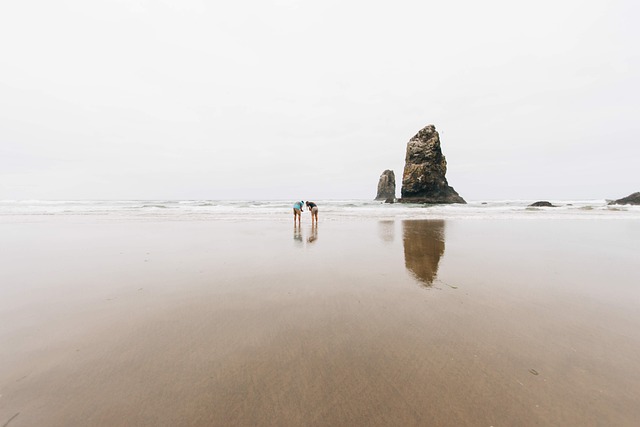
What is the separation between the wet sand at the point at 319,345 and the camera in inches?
68.7

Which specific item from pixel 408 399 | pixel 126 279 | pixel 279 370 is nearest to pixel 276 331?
pixel 279 370

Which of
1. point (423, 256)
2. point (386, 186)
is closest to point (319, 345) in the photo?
point (423, 256)

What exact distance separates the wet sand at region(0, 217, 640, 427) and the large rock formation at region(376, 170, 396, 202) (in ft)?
212

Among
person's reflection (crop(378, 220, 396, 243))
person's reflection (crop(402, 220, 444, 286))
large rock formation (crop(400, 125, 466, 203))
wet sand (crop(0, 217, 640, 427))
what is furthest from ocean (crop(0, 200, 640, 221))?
wet sand (crop(0, 217, 640, 427))

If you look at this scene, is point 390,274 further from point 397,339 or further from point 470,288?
point 397,339

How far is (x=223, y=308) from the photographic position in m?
3.41

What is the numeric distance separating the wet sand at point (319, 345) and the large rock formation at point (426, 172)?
38460mm

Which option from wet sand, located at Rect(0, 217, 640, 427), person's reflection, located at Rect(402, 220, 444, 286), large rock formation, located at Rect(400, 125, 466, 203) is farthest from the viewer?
large rock formation, located at Rect(400, 125, 466, 203)

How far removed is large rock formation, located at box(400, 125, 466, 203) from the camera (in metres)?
41.4

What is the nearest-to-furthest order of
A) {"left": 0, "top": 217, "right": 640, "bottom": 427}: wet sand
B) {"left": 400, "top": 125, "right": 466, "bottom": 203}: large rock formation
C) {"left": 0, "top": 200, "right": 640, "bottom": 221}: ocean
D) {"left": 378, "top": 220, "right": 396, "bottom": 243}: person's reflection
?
{"left": 0, "top": 217, "right": 640, "bottom": 427}: wet sand, {"left": 378, "top": 220, "right": 396, "bottom": 243}: person's reflection, {"left": 0, "top": 200, "right": 640, "bottom": 221}: ocean, {"left": 400, "top": 125, "right": 466, "bottom": 203}: large rock formation

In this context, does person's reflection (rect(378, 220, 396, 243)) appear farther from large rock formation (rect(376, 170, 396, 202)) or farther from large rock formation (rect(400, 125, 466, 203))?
large rock formation (rect(376, 170, 396, 202))

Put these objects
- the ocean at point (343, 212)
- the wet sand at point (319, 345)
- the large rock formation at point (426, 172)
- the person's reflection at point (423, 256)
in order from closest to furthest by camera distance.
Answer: the wet sand at point (319, 345)
the person's reflection at point (423, 256)
the ocean at point (343, 212)
the large rock formation at point (426, 172)

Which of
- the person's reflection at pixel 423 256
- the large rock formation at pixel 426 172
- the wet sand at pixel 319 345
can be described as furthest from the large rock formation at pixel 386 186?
the wet sand at pixel 319 345

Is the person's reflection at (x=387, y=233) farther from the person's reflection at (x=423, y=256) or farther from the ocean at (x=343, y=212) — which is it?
the ocean at (x=343, y=212)
